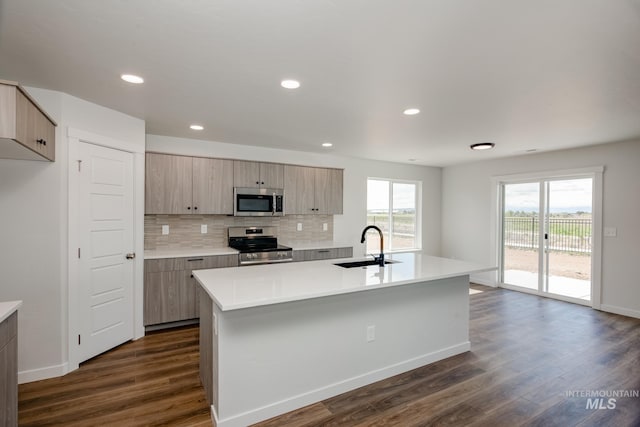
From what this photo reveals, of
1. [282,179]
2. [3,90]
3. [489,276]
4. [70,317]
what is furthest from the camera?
[489,276]

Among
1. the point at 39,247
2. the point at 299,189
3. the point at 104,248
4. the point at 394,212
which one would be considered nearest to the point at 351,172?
the point at 299,189

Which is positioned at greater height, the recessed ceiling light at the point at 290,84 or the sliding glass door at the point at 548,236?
the recessed ceiling light at the point at 290,84

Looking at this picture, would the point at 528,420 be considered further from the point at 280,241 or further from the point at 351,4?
the point at 280,241

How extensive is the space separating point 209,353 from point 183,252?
197cm

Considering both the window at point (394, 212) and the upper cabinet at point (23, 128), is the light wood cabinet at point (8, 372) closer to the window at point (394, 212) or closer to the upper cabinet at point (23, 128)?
the upper cabinet at point (23, 128)

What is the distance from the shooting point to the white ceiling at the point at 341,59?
158cm

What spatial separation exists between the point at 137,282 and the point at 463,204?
231 inches

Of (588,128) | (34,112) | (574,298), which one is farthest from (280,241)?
(574,298)

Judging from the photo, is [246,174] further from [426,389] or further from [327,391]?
[426,389]

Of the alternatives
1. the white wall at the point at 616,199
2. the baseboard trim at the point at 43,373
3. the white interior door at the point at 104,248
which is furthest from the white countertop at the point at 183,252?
the white wall at the point at 616,199

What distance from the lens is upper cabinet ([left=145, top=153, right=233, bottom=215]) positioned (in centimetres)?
395

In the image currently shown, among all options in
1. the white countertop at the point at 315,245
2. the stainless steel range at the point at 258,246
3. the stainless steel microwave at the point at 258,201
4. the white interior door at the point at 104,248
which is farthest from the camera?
the white countertop at the point at 315,245

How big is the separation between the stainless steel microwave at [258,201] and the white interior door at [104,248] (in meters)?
1.39

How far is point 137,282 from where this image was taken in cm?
344
